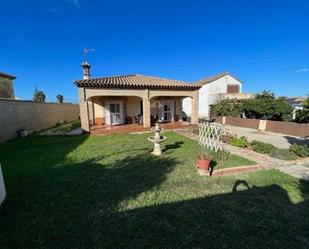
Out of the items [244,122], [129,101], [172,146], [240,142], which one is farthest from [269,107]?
[129,101]

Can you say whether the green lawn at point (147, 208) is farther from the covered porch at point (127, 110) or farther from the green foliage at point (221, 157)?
the covered porch at point (127, 110)

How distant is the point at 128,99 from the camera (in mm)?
16797

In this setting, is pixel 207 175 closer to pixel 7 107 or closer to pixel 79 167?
pixel 79 167

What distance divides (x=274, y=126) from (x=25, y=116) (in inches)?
806

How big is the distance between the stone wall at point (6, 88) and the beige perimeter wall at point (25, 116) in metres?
4.90

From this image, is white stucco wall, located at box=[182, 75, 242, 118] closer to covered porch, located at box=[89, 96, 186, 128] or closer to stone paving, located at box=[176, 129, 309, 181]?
covered porch, located at box=[89, 96, 186, 128]

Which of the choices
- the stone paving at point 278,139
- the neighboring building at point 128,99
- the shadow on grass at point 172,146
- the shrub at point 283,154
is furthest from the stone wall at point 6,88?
Result: the shrub at point 283,154

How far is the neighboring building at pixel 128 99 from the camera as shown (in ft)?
42.0

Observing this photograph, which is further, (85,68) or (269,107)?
(85,68)

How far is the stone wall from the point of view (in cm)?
1786

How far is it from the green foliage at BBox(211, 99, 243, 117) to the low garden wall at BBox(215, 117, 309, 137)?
83 centimetres

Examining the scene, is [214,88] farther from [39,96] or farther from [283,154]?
[39,96]

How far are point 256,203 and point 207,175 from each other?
171cm

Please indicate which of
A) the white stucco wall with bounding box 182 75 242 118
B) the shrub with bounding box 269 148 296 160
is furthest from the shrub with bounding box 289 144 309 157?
the white stucco wall with bounding box 182 75 242 118
